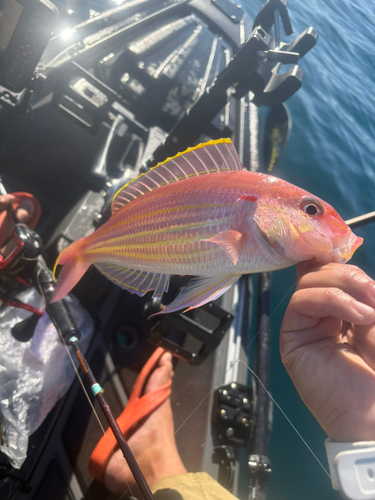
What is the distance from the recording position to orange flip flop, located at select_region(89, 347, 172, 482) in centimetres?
190

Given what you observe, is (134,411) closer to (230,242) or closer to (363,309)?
(230,242)

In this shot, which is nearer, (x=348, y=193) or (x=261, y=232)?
(x=261, y=232)

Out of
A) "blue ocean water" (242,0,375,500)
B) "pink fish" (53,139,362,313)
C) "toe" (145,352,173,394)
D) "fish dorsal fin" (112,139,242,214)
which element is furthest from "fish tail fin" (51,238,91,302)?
"blue ocean water" (242,0,375,500)

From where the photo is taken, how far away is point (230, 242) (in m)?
1.00

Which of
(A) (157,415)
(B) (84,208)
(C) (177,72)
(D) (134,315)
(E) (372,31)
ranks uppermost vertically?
(E) (372,31)

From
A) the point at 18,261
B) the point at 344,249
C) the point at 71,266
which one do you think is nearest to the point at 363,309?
the point at 344,249

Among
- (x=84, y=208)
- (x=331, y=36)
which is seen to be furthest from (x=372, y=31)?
Result: (x=84, y=208)

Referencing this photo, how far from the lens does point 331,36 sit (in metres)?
8.11

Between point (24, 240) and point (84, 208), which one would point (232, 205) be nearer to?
point (24, 240)

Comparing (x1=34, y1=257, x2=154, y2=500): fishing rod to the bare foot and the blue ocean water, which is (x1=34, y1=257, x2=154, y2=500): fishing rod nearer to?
the bare foot

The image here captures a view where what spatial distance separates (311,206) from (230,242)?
34cm

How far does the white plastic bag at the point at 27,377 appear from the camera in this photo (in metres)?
1.82

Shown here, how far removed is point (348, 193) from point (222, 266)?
15.4 feet

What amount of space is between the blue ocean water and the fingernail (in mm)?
1459
